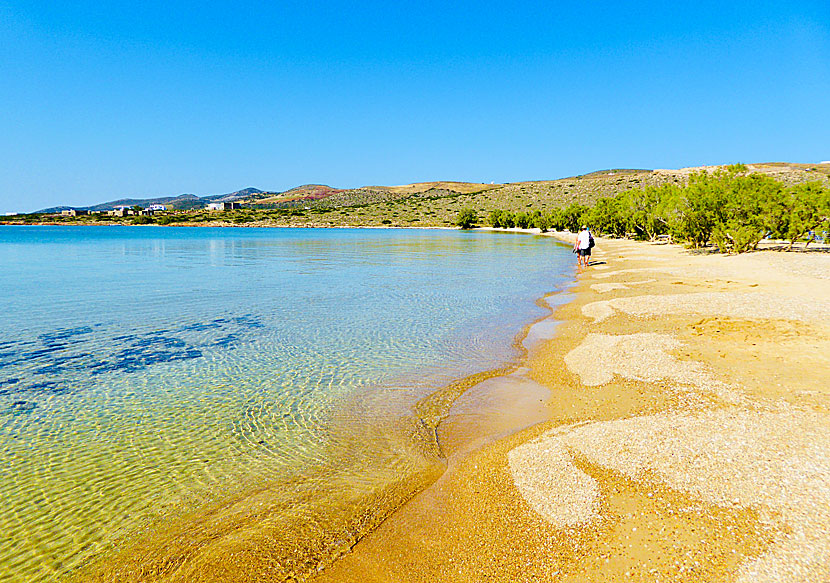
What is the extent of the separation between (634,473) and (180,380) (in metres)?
7.96

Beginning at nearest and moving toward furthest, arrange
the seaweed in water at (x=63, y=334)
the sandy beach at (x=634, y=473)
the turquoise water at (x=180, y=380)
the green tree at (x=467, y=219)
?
1. the sandy beach at (x=634, y=473)
2. the turquoise water at (x=180, y=380)
3. the seaweed in water at (x=63, y=334)
4. the green tree at (x=467, y=219)

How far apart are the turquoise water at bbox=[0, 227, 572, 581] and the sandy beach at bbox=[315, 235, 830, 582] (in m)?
1.91

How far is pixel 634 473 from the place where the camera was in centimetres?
505

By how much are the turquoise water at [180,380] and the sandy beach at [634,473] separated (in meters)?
1.91

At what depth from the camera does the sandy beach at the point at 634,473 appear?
3.87 metres

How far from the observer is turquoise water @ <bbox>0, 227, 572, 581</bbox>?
5242mm

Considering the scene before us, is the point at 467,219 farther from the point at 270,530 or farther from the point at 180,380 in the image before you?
A: the point at 270,530

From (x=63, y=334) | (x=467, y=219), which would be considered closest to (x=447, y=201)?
(x=467, y=219)

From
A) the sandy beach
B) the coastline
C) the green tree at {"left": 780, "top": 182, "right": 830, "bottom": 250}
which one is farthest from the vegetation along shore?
the coastline

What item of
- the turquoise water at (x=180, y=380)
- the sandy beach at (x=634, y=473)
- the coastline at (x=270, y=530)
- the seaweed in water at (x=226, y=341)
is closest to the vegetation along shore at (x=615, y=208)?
the turquoise water at (x=180, y=380)

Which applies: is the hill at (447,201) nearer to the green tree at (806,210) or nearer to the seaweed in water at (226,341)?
the green tree at (806,210)

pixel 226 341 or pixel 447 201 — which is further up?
pixel 447 201

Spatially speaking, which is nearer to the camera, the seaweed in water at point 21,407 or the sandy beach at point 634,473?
the sandy beach at point 634,473

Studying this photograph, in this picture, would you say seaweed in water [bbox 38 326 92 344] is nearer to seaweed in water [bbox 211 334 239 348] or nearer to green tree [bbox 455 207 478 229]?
seaweed in water [bbox 211 334 239 348]
